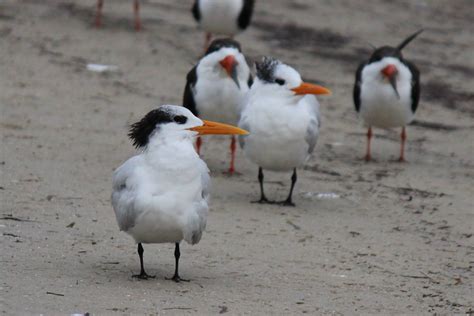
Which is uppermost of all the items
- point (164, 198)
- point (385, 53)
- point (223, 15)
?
point (385, 53)

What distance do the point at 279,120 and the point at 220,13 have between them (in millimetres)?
4812

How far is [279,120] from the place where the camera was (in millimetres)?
8023

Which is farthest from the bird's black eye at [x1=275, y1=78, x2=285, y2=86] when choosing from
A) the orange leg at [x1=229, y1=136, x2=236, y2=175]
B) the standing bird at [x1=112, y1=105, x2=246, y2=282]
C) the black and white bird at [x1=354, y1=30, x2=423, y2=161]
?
the standing bird at [x1=112, y1=105, x2=246, y2=282]

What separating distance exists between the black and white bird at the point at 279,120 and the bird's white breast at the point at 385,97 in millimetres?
1726

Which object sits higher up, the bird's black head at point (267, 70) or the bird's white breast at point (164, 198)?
the bird's black head at point (267, 70)

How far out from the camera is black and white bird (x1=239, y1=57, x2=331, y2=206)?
26.3 feet

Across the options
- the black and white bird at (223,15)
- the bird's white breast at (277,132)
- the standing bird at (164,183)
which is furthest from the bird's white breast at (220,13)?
the standing bird at (164,183)

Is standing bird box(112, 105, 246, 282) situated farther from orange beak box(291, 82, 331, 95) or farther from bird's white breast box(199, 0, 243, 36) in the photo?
bird's white breast box(199, 0, 243, 36)

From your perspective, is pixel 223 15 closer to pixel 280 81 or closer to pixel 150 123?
pixel 280 81

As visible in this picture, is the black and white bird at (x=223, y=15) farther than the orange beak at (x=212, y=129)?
Yes

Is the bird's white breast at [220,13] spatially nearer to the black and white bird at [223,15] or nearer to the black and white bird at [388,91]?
the black and white bird at [223,15]

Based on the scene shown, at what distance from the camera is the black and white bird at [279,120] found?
802 cm

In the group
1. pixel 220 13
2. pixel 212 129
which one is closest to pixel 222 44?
pixel 212 129

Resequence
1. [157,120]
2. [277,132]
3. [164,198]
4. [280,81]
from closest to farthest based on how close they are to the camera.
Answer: [164,198] → [157,120] → [277,132] → [280,81]
